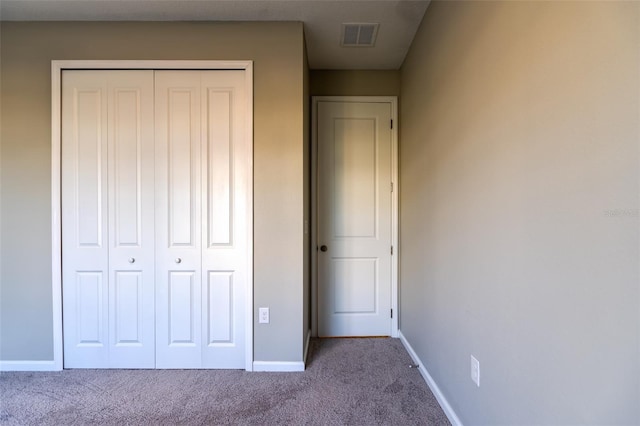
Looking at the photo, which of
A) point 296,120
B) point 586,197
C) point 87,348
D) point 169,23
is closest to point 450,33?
point 296,120

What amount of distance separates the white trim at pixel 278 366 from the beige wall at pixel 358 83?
2.48 metres

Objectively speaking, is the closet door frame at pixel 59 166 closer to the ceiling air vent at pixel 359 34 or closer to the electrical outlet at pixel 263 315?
the electrical outlet at pixel 263 315

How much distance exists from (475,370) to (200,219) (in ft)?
6.47

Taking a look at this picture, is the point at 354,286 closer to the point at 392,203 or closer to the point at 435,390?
the point at 392,203

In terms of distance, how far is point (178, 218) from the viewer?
1992 mm

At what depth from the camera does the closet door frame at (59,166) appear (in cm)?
196

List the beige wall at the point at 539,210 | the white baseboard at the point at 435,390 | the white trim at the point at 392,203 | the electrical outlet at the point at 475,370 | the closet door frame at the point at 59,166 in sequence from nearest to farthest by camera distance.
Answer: the beige wall at the point at 539,210
the electrical outlet at the point at 475,370
the white baseboard at the point at 435,390
the closet door frame at the point at 59,166
the white trim at the point at 392,203

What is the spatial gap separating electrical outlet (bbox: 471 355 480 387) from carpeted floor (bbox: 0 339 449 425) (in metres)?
0.47

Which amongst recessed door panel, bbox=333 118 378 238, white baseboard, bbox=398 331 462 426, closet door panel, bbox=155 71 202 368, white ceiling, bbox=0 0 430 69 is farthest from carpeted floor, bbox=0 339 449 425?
white ceiling, bbox=0 0 430 69

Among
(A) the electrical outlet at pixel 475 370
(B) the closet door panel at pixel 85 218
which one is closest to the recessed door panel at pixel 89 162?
(B) the closet door panel at pixel 85 218

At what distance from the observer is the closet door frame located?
6.42 feet

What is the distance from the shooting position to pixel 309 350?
2271 millimetres

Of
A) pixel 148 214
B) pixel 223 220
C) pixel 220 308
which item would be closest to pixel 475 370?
pixel 220 308

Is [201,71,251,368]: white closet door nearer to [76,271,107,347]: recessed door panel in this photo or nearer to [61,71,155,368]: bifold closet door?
[61,71,155,368]: bifold closet door
